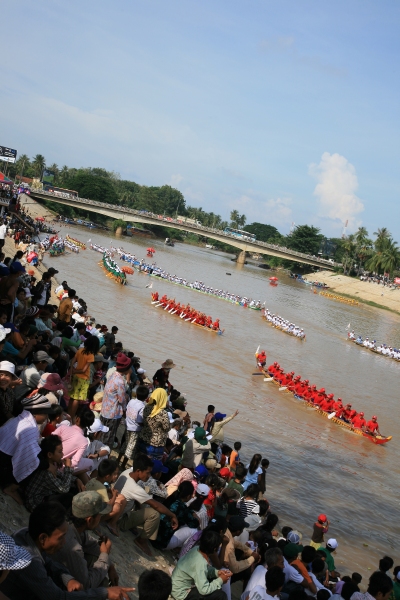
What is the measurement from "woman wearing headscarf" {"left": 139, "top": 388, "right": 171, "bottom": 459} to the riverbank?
72.7 meters

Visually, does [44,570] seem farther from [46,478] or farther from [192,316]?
[192,316]

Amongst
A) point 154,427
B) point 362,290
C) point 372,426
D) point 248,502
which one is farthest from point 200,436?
point 362,290

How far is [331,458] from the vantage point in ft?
52.2

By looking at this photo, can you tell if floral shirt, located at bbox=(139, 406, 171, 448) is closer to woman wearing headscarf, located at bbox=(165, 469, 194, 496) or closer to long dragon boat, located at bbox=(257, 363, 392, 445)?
woman wearing headscarf, located at bbox=(165, 469, 194, 496)

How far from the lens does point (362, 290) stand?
279 ft

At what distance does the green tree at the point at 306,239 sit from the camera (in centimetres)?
11391

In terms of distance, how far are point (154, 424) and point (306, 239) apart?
109 m

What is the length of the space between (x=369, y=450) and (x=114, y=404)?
41.0ft

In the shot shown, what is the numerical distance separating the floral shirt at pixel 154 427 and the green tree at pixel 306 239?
109 m

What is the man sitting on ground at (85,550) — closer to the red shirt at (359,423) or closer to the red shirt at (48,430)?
the red shirt at (48,430)

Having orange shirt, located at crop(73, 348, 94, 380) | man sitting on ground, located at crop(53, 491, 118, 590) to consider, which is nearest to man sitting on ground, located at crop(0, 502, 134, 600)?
man sitting on ground, located at crop(53, 491, 118, 590)

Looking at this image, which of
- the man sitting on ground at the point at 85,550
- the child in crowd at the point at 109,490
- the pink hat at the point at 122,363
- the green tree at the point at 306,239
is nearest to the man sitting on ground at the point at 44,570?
the man sitting on ground at the point at 85,550

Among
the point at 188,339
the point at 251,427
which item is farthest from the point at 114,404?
the point at 188,339

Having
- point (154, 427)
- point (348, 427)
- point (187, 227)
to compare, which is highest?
point (187, 227)
